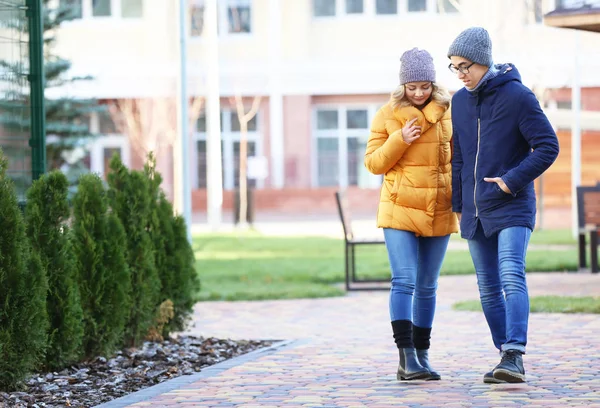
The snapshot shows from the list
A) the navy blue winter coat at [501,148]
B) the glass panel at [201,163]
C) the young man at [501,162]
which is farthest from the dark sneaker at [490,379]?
the glass panel at [201,163]

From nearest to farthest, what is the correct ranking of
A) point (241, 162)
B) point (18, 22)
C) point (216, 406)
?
point (216, 406), point (18, 22), point (241, 162)

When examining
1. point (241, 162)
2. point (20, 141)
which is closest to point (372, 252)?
point (20, 141)

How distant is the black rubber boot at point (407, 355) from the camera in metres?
6.97

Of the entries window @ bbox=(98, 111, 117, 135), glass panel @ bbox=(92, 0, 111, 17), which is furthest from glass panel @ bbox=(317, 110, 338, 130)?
glass panel @ bbox=(92, 0, 111, 17)

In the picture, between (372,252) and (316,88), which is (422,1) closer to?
(316,88)

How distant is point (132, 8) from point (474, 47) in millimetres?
40412

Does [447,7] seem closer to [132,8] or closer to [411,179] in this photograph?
[132,8]

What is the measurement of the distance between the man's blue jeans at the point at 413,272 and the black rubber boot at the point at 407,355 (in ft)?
0.17

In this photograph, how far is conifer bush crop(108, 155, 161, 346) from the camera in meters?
8.58

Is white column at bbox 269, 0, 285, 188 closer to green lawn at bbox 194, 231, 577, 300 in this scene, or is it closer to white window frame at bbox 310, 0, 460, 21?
white window frame at bbox 310, 0, 460, 21

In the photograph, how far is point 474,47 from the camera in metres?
6.78

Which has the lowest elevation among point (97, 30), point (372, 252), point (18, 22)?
point (372, 252)

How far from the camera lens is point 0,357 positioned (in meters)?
6.70

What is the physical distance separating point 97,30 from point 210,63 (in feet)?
45.9
